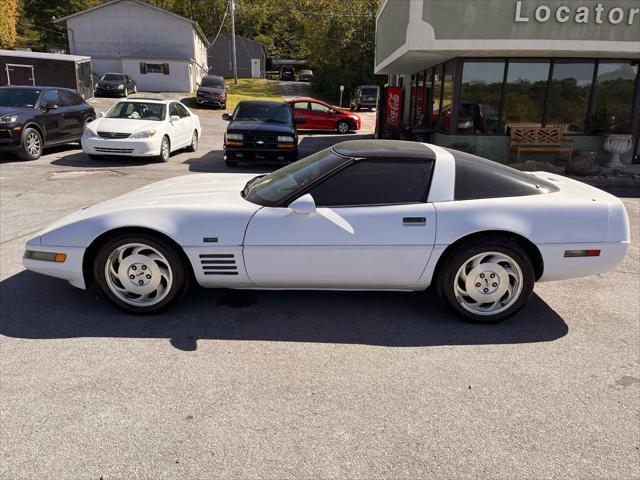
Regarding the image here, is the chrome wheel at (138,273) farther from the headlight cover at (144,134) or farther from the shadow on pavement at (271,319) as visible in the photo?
the headlight cover at (144,134)

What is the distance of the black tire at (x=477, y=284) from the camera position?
3672 millimetres

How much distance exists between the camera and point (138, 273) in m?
3.76

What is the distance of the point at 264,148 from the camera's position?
11344 millimetres

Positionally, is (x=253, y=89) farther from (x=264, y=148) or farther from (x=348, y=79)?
(x=264, y=148)

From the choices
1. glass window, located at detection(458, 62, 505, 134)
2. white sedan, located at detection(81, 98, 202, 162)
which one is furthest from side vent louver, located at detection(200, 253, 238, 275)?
glass window, located at detection(458, 62, 505, 134)

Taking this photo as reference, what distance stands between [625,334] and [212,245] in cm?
314

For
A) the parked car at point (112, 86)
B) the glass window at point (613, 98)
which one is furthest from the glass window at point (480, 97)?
the parked car at point (112, 86)

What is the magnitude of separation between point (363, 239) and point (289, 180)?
0.86 m

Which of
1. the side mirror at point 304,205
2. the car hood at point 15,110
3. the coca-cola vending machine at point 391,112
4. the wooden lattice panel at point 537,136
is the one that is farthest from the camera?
the coca-cola vending machine at point 391,112

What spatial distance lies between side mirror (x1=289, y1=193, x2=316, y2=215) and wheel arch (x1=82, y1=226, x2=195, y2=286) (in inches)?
35.5

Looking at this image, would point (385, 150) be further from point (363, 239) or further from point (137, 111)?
point (137, 111)

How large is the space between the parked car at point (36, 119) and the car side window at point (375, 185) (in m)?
10.1

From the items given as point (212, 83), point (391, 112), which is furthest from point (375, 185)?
point (212, 83)

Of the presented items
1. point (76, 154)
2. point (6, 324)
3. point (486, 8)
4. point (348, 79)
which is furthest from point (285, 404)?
point (348, 79)
